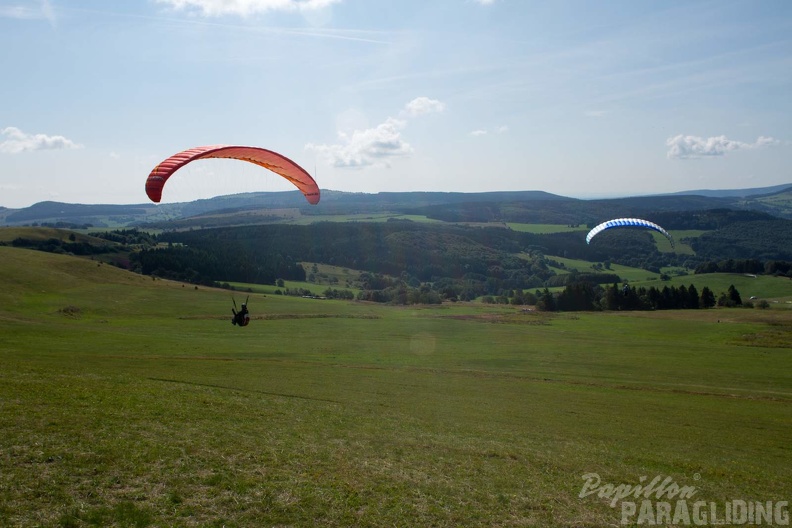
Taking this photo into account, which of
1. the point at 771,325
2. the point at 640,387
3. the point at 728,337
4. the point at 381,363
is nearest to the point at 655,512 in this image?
the point at 640,387

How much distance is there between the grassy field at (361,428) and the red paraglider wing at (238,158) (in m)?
7.65

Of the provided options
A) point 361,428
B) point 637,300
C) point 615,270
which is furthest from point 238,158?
point 615,270

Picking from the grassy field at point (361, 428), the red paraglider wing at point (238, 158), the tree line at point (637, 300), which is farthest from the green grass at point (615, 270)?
the red paraglider wing at point (238, 158)

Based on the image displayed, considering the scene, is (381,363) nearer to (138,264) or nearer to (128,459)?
(128,459)

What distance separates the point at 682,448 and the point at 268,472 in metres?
13.7

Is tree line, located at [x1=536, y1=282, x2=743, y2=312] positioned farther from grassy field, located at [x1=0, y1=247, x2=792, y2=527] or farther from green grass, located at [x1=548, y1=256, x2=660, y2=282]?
grassy field, located at [x1=0, y1=247, x2=792, y2=527]

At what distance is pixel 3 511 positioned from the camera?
861cm

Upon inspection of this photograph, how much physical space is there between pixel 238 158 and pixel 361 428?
13447 mm

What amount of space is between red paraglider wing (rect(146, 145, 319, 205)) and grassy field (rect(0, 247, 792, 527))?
7.65m

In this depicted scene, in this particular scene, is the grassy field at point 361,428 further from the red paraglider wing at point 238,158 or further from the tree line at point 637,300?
the tree line at point 637,300

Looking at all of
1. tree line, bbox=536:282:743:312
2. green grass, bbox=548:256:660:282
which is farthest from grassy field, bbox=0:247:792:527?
green grass, bbox=548:256:660:282

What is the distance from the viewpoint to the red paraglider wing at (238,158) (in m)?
20.4

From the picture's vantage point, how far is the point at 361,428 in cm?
1695

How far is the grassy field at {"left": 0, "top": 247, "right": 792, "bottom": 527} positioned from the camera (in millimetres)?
10203
